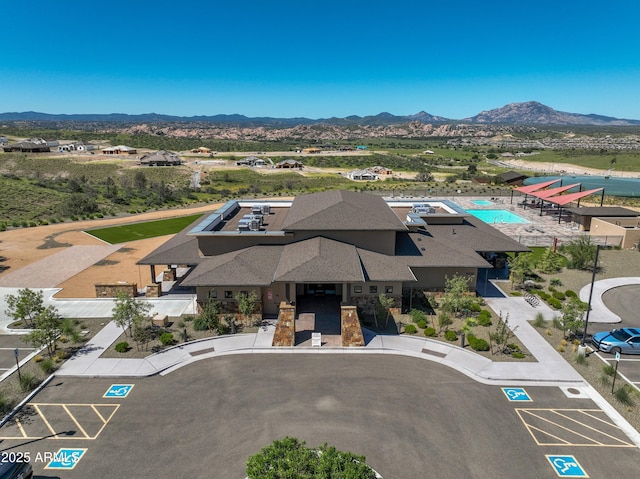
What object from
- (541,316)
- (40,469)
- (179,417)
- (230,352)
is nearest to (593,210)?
(541,316)

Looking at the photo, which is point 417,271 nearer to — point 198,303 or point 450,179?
point 198,303

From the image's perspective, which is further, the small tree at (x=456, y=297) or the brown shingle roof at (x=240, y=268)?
the small tree at (x=456, y=297)

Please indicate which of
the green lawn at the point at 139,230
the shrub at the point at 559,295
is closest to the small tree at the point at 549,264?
the shrub at the point at 559,295

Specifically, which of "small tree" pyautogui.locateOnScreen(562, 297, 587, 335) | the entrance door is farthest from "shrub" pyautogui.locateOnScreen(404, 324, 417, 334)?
"small tree" pyautogui.locateOnScreen(562, 297, 587, 335)

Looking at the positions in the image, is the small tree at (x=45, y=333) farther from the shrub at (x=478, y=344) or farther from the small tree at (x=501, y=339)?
the small tree at (x=501, y=339)

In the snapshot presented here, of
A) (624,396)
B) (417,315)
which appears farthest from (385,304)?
(624,396)

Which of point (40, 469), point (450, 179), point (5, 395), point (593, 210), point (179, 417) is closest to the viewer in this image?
point (40, 469)
